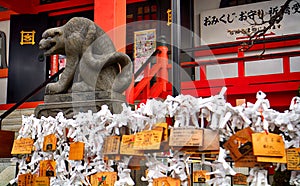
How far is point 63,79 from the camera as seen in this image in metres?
3.15

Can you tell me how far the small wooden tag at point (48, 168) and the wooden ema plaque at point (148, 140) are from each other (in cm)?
55

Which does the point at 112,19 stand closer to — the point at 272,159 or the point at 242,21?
the point at 242,21

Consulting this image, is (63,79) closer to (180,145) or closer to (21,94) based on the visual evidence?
(180,145)

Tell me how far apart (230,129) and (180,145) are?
22 centimetres

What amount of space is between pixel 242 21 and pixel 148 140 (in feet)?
16.8

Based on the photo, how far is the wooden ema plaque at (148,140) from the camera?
1.84m

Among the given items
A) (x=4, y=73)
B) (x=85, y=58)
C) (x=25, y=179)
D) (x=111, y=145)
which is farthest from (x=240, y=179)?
(x=4, y=73)

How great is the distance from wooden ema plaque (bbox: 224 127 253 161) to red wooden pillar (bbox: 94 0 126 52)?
3237 mm

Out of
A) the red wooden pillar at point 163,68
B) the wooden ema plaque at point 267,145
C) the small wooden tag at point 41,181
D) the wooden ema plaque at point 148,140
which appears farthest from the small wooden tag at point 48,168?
the red wooden pillar at point 163,68

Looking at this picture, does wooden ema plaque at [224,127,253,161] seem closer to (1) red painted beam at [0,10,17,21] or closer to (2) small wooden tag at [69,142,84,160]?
(2) small wooden tag at [69,142,84,160]

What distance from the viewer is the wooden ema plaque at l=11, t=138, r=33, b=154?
2344mm

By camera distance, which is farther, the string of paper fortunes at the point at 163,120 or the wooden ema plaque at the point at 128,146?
the wooden ema plaque at the point at 128,146

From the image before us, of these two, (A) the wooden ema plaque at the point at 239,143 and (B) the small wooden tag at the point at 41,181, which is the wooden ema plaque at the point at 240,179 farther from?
(B) the small wooden tag at the point at 41,181

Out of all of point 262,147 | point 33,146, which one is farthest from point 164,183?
point 33,146
